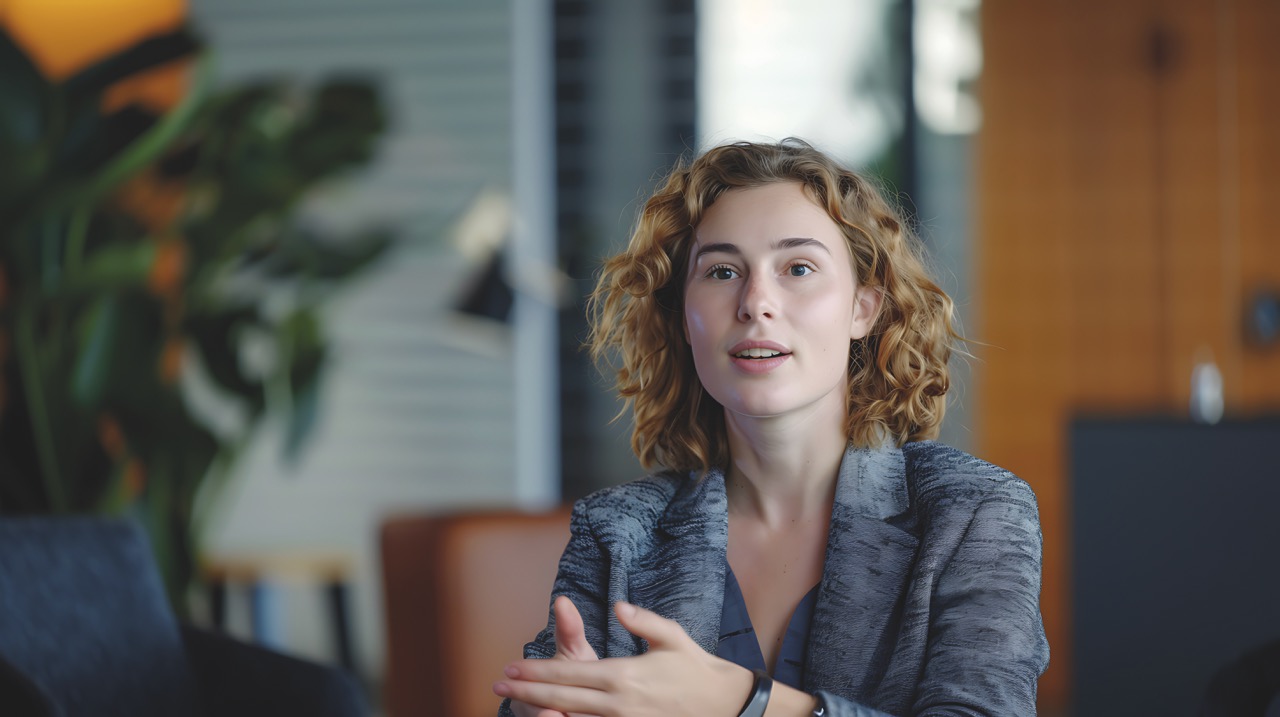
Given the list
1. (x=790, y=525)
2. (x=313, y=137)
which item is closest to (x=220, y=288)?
(x=313, y=137)

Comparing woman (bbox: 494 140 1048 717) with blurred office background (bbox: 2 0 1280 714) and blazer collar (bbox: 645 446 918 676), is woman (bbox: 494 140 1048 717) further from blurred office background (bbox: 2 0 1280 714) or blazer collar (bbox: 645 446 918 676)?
blurred office background (bbox: 2 0 1280 714)

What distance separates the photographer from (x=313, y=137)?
3.06m

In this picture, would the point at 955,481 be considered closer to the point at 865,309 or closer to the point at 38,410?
the point at 865,309

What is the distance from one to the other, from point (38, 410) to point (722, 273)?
213 centimetres

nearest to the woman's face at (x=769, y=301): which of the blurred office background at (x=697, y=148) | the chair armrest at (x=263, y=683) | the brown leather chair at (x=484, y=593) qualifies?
the chair armrest at (x=263, y=683)

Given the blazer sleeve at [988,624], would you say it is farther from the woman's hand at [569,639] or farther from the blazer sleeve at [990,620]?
the woman's hand at [569,639]

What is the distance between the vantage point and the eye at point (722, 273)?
3.49ft

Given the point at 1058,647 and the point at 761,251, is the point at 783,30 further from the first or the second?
the point at 761,251

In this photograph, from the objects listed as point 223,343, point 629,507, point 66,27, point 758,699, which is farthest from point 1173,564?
point 66,27

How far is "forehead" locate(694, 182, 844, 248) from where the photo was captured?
105cm

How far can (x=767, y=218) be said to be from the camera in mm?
1055

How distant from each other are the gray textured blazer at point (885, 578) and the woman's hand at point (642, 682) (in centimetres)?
9

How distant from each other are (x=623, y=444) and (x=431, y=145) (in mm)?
1232

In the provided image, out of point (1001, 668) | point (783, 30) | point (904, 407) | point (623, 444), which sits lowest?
point (623, 444)
